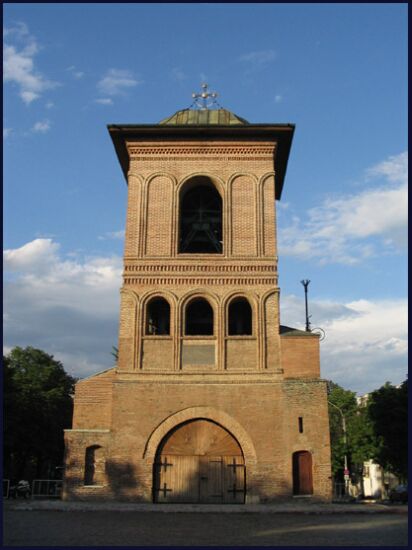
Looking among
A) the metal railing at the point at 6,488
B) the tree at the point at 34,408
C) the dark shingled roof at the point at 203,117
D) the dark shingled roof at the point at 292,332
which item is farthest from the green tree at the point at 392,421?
the tree at the point at 34,408

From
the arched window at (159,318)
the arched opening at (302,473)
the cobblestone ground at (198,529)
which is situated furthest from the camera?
the arched window at (159,318)

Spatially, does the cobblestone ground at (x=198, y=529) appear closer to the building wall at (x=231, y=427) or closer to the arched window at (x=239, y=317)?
the building wall at (x=231, y=427)

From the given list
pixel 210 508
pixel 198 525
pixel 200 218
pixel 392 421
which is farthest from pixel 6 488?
pixel 198 525

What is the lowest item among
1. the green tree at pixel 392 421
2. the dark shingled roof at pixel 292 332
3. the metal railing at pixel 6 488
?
the metal railing at pixel 6 488

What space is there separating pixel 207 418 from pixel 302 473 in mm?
3373

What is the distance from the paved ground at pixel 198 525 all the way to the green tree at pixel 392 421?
32.7ft

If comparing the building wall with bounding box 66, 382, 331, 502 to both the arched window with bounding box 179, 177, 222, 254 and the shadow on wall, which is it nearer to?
the shadow on wall

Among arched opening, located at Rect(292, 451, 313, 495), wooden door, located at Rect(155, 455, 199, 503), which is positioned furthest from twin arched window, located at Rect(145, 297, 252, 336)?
arched opening, located at Rect(292, 451, 313, 495)

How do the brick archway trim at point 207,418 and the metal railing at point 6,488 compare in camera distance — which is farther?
the metal railing at point 6,488

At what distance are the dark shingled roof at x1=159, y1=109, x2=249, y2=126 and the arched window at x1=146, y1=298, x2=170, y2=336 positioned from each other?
6922 millimetres

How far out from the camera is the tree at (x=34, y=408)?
3403cm

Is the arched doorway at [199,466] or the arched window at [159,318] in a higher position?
the arched window at [159,318]

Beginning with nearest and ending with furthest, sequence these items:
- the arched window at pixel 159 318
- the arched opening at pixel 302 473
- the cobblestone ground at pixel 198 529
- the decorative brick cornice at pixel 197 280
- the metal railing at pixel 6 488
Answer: the cobblestone ground at pixel 198 529
the arched opening at pixel 302 473
the decorative brick cornice at pixel 197 280
the arched window at pixel 159 318
the metal railing at pixel 6 488

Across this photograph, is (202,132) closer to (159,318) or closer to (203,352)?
(159,318)
